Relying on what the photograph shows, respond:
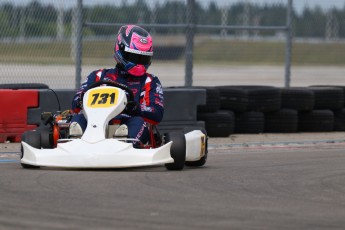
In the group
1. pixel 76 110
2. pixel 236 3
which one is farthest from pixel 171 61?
pixel 76 110

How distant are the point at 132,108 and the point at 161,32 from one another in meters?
6.16

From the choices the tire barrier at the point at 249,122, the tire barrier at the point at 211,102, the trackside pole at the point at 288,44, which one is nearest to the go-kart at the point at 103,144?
the tire barrier at the point at 211,102

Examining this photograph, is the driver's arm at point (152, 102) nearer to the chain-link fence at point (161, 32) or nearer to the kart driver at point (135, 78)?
the kart driver at point (135, 78)

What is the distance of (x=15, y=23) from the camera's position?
43.2ft

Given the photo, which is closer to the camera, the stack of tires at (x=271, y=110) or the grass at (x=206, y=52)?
the stack of tires at (x=271, y=110)

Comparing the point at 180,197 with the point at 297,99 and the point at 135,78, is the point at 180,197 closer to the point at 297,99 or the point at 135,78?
the point at 135,78

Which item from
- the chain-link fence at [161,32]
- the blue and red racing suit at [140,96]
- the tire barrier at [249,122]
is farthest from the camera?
the tire barrier at [249,122]

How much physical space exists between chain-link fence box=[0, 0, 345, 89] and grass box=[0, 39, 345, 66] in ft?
0.04

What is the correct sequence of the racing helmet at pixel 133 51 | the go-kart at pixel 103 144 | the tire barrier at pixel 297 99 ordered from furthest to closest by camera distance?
the tire barrier at pixel 297 99 → the racing helmet at pixel 133 51 → the go-kart at pixel 103 144

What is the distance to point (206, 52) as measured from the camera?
17.7 metres

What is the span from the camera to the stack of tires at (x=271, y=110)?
13.1 meters

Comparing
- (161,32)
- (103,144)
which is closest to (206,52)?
(161,32)

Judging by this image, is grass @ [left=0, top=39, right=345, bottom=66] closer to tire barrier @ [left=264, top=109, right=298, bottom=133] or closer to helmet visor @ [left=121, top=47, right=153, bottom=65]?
tire barrier @ [left=264, top=109, right=298, bottom=133]

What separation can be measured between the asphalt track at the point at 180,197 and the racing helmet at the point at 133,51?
3.52 ft
